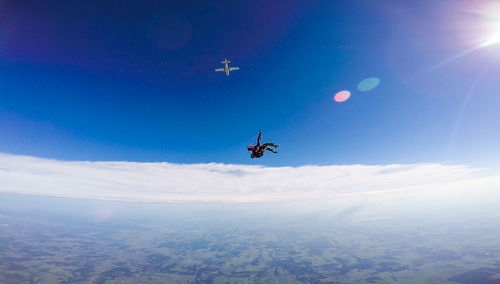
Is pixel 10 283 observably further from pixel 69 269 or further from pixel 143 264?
pixel 143 264

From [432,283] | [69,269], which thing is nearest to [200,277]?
[69,269]

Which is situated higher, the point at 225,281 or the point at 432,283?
the point at 432,283

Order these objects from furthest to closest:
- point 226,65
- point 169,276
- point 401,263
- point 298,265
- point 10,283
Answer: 1. point 298,265
2. point 401,263
3. point 169,276
4. point 10,283
5. point 226,65

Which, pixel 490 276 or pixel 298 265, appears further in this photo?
pixel 298 265

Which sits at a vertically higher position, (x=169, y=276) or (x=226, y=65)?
(x=226, y=65)

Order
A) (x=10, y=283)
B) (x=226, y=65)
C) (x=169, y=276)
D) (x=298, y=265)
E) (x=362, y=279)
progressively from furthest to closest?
(x=298, y=265) → (x=169, y=276) → (x=362, y=279) → (x=10, y=283) → (x=226, y=65)

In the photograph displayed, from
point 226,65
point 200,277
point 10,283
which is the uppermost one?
point 226,65

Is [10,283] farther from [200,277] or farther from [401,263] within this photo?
[401,263]

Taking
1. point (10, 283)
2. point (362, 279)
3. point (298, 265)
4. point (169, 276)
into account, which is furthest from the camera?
point (298, 265)

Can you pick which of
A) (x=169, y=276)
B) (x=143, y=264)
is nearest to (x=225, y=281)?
(x=169, y=276)
